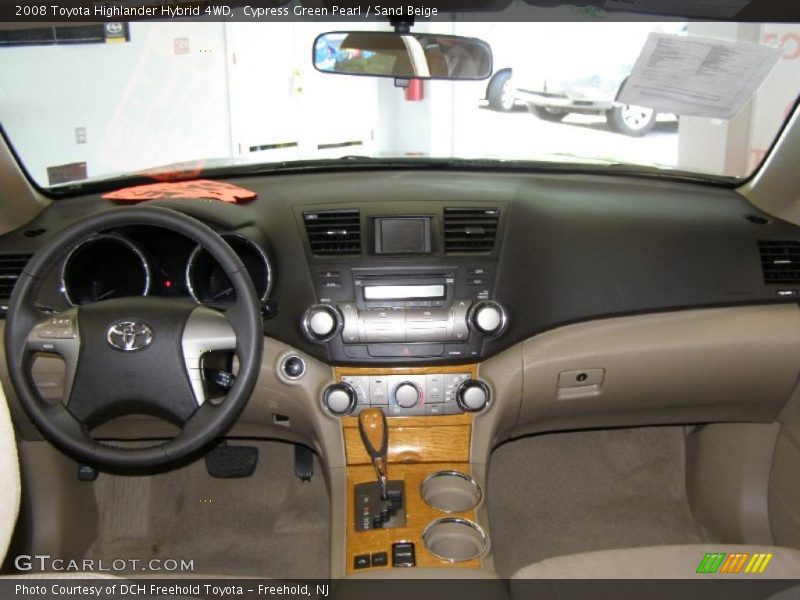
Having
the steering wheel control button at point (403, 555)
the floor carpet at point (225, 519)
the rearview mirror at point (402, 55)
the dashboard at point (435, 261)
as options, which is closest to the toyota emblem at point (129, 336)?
the dashboard at point (435, 261)

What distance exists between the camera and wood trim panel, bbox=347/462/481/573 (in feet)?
5.98

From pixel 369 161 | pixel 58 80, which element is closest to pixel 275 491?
pixel 369 161

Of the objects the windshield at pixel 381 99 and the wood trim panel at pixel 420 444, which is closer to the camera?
the wood trim panel at pixel 420 444

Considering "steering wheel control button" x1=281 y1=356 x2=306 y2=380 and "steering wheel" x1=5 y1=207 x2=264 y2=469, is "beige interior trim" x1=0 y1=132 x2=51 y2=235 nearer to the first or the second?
"steering wheel" x1=5 y1=207 x2=264 y2=469

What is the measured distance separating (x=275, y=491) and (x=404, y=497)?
37.2 inches

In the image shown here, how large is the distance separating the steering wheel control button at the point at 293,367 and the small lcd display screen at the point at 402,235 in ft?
1.20

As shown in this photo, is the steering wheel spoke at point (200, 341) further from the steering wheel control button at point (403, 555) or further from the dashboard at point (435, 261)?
the steering wheel control button at point (403, 555)

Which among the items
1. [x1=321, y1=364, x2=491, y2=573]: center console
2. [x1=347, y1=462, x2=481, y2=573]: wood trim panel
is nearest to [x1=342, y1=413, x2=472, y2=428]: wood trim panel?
[x1=321, y1=364, x2=491, y2=573]: center console

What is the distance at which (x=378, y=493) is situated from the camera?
6.57ft

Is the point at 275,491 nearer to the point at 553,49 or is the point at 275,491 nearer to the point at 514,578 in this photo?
the point at 514,578

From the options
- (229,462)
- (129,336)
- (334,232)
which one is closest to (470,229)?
(334,232)

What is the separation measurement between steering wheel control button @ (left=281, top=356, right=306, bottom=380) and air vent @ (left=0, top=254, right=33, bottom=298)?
0.74 m

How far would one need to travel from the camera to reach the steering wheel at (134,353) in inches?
60.3
